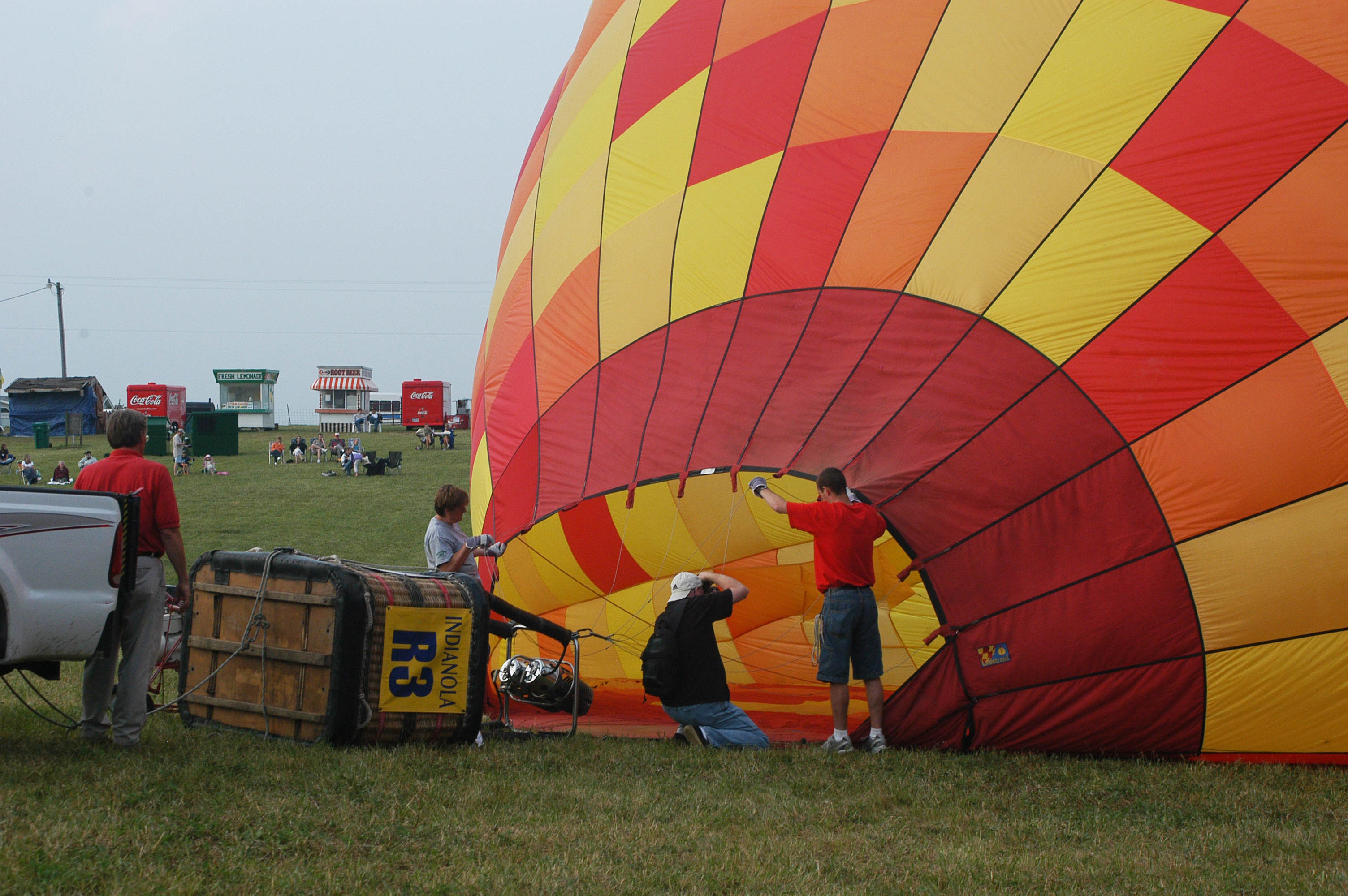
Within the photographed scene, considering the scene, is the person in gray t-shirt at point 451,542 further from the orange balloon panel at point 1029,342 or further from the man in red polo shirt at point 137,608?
the man in red polo shirt at point 137,608

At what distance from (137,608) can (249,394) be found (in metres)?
40.3

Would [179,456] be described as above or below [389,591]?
below

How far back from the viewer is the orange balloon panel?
438 cm

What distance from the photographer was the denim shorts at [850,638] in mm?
4750

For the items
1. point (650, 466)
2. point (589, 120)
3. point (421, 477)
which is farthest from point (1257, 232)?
point (421, 477)

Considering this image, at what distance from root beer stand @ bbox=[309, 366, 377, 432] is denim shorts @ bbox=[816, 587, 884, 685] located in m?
41.0

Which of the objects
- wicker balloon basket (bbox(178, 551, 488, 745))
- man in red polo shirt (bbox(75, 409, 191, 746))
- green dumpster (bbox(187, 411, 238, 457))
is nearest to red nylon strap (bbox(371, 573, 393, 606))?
wicker balloon basket (bbox(178, 551, 488, 745))

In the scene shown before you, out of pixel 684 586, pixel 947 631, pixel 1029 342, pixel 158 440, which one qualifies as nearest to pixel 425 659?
pixel 684 586

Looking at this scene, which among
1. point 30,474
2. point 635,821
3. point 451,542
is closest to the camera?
point 635,821

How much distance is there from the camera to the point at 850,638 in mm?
4770

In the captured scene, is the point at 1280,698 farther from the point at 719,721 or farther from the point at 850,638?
the point at 719,721

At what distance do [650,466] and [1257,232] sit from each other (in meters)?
2.81

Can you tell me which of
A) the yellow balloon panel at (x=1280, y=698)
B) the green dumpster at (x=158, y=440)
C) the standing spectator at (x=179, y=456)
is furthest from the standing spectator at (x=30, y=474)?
the yellow balloon panel at (x=1280, y=698)

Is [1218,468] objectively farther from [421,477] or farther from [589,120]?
[421,477]
